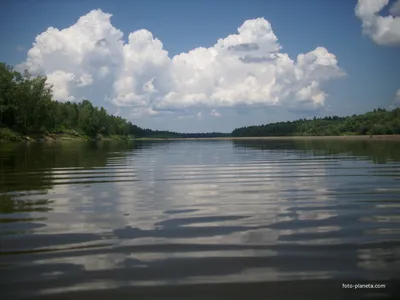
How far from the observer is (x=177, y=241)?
822 centimetres

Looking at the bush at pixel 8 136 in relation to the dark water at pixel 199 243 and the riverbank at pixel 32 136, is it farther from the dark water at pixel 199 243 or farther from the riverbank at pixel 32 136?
the dark water at pixel 199 243

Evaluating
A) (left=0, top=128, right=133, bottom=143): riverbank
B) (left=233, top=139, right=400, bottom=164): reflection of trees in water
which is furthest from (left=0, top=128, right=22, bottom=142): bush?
(left=233, top=139, right=400, bottom=164): reflection of trees in water

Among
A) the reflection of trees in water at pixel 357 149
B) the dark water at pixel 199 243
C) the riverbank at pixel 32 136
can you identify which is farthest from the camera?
the riverbank at pixel 32 136

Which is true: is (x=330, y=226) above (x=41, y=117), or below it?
below

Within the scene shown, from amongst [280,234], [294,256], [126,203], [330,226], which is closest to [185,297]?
[294,256]

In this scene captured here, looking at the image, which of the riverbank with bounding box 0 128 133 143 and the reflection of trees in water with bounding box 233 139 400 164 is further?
the riverbank with bounding box 0 128 133 143

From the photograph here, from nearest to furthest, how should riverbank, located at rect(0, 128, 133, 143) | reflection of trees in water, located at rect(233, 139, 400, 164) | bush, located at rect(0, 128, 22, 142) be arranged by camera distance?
reflection of trees in water, located at rect(233, 139, 400, 164) < bush, located at rect(0, 128, 22, 142) < riverbank, located at rect(0, 128, 133, 143)

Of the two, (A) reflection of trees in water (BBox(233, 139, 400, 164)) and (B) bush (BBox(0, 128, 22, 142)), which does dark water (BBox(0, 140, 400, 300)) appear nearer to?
(A) reflection of trees in water (BBox(233, 139, 400, 164))

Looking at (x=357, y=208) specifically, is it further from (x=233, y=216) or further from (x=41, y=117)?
(x=41, y=117)

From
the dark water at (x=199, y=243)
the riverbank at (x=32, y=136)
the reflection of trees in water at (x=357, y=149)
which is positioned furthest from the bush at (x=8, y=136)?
the dark water at (x=199, y=243)

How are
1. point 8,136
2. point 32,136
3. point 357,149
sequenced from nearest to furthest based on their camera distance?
point 357,149
point 8,136
point 32,136

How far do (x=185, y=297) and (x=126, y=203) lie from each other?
7.79 m

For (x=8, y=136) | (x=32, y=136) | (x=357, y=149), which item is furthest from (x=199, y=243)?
(x=32, y=136)

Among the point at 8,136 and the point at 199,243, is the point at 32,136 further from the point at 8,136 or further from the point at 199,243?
the point at 199,243
